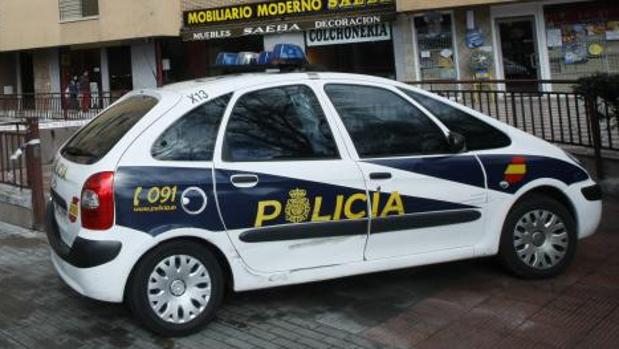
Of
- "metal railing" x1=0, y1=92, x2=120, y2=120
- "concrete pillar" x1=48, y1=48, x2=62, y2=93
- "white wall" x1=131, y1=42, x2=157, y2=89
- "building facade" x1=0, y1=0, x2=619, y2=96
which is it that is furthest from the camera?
"concrete pillar" x1=48, y1=48, x2=62, y2=93

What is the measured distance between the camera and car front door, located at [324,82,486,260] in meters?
4.81

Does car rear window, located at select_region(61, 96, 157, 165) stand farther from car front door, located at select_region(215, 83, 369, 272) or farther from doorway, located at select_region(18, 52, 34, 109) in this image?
doorway, located at select_region(18, 52, 34, 109)

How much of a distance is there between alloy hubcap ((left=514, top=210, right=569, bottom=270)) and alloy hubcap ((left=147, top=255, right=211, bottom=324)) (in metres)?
2.37

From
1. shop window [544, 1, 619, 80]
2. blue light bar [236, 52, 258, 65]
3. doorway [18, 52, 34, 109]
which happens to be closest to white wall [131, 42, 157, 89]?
doorway [18, 52, 34, 109]

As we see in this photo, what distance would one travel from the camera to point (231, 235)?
14.5 feet

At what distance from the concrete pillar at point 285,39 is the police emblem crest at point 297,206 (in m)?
16.2

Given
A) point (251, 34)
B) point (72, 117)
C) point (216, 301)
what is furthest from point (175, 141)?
point (251, 34)

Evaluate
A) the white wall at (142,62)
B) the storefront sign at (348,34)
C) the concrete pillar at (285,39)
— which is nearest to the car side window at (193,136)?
the storefront sign at (348,34)

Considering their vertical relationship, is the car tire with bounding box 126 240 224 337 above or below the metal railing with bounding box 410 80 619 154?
below

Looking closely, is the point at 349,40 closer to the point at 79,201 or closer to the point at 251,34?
the point at 251,34

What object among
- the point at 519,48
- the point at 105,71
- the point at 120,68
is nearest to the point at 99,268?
the point at 519,48

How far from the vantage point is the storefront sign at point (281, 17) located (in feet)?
62.0

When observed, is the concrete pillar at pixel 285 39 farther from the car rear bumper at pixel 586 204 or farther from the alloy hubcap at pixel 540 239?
the alloy hubcap at pixel 540 239

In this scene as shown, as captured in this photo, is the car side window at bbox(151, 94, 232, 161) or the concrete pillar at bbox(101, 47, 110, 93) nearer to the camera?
the car side window at bbox(151, 94, 232, 161)
